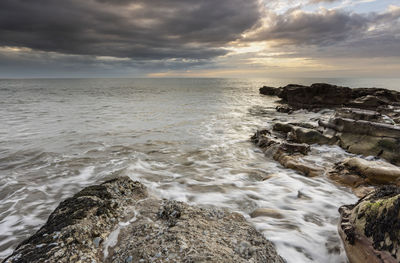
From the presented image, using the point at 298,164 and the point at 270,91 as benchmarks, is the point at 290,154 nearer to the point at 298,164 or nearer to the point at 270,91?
the point at 298,164

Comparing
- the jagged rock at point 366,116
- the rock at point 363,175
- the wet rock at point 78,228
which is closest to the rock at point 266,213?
the rock at point 363,175

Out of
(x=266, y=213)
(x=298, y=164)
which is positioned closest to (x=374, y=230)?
(x=266, y=213)

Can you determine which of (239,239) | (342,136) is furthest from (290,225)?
(342,136)

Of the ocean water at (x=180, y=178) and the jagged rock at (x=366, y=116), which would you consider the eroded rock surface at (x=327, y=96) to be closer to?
the jagged rock at (x=366, y=116)

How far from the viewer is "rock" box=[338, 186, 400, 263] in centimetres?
243

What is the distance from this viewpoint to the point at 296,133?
10.7 m

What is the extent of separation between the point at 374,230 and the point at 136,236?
10.5 ft

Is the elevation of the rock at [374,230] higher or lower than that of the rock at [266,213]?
higher

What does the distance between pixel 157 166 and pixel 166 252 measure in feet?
17.0

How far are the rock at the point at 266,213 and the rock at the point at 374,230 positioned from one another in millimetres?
1271

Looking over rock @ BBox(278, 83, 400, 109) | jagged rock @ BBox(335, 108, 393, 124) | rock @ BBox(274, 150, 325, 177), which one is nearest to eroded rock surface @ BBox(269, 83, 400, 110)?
rock @ BBox(278, 83, 400, 109)

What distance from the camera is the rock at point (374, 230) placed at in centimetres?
243

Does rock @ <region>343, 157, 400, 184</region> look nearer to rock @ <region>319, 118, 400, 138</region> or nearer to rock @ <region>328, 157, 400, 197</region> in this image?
rock @ <region>328, 157, 400, 197</region>

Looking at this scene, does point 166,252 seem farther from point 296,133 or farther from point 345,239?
point 296,133
